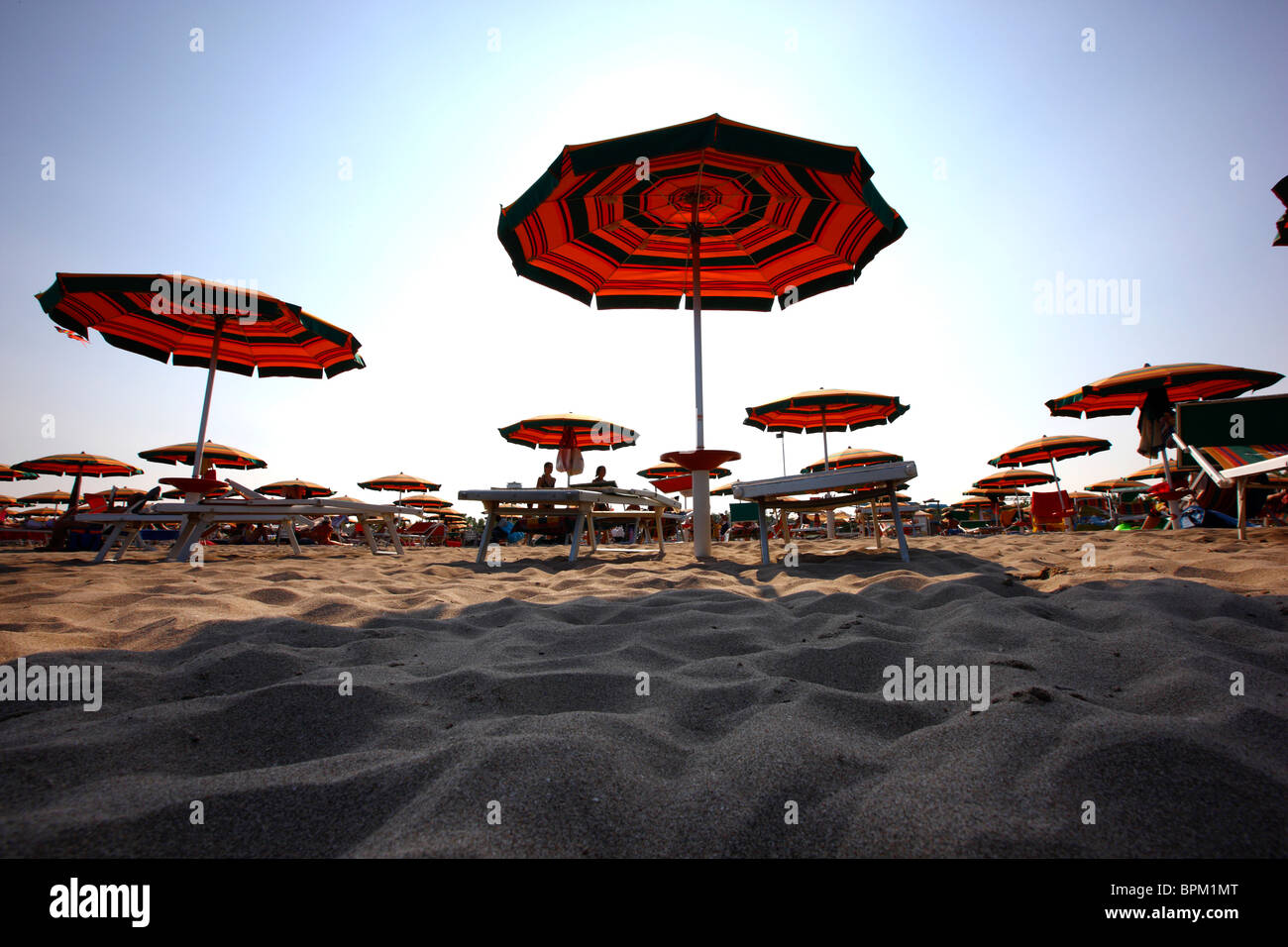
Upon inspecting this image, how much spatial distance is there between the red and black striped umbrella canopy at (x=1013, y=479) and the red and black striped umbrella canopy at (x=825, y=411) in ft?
26.6

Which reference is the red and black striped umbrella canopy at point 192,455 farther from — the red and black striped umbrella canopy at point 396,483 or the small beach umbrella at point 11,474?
the small beach umbrella at point 11,474

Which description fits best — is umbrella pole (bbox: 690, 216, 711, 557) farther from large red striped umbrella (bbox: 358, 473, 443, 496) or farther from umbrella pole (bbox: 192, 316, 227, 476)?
large red striped umbrella (bbox: 358, 473, 443, 496)

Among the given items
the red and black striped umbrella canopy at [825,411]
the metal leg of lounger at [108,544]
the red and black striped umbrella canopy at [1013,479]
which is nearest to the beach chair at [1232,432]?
the red and black striped umbrella canopy at [825,411]

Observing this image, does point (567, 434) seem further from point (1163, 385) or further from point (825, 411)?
point (1163, 385)

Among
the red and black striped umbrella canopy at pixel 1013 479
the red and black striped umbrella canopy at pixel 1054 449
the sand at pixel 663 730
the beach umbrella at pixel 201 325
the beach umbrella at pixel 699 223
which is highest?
the beach umbrella at pixel 699 223

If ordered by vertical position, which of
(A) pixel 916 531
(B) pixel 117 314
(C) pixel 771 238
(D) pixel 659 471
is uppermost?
(C) pixel 771 238

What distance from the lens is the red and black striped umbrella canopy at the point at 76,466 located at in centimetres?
1445

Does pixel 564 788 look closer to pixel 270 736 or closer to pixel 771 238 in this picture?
pixel 270 736

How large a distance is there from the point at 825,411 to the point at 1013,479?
31.7 ft

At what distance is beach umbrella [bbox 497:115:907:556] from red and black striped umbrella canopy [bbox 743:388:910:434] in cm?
368

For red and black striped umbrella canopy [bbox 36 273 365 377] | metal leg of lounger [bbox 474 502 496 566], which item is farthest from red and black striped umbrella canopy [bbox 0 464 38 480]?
metal leg of lounger [bbox 474 502 496 566]
